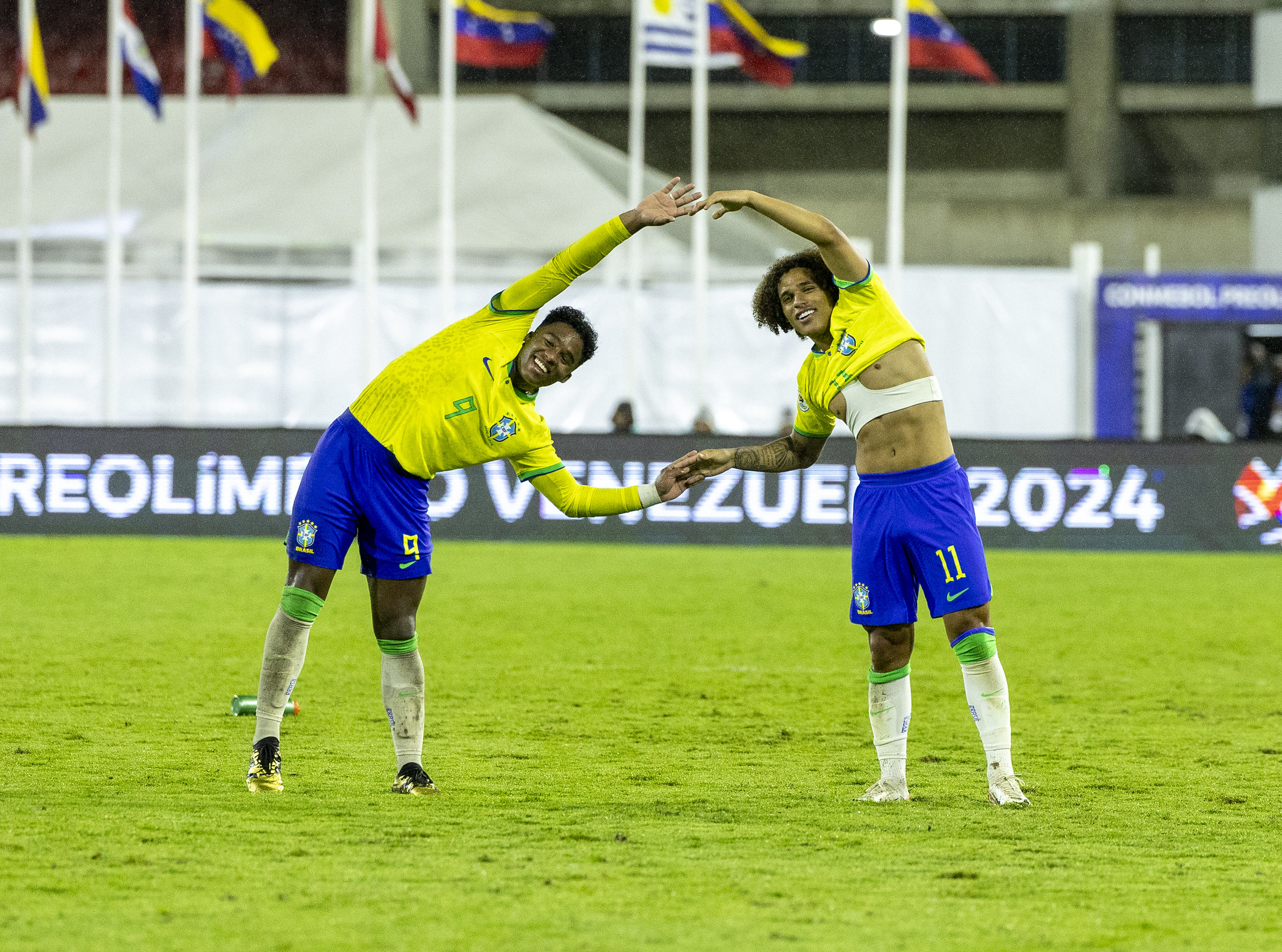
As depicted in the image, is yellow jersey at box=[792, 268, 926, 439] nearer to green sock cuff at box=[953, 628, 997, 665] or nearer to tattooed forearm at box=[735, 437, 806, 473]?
tattooed forearm at box=[735, 437, 806, 473]

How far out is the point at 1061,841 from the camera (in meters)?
5.74

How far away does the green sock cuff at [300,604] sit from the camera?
251 inches

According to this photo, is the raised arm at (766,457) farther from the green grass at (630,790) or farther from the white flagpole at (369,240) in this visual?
the white flagpole at (369,240)

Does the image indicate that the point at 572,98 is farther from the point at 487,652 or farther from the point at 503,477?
the point at 487,652

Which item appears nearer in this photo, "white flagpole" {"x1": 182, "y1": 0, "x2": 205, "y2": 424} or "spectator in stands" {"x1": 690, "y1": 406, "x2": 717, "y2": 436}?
"spectator in stands" {"x1": 690, "y1": 406, "x2": 717, "y2": 436}

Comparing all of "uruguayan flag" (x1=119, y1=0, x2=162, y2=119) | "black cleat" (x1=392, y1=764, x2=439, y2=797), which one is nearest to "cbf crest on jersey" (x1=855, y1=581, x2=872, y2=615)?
"black cleat" (x1=392, y1=764, x2=439, y2=797)

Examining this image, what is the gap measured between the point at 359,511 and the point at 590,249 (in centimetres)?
131

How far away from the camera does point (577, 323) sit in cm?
646

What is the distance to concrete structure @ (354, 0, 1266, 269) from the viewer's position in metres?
48.9

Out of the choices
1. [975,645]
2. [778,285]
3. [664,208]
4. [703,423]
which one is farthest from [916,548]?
[703,423]

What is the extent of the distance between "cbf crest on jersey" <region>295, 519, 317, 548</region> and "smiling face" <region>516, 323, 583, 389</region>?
37.7 inches

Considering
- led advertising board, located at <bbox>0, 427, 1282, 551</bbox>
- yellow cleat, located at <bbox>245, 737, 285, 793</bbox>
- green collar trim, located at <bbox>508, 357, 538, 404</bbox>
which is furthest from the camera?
led advertising board, located at <bbox>0, 427, 1282, 551</bbox>

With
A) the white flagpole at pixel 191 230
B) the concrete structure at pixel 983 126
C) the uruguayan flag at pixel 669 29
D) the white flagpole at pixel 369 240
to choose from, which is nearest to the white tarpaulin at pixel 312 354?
the white flagpole at pixel 369 240

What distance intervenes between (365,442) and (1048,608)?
902 cm
